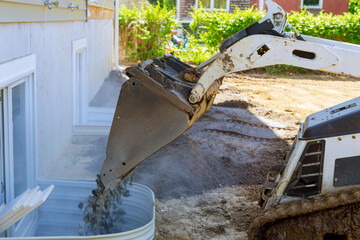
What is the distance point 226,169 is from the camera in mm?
7543

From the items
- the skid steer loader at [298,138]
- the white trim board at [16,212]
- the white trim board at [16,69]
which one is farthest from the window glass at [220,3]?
the white trim board at [16,212]

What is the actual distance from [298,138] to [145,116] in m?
Result: 1.32

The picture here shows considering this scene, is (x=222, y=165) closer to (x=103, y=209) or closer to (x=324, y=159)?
(x=103, y=209)

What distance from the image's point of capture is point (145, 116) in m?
4.43

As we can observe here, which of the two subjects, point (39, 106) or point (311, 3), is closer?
point (39, 106)

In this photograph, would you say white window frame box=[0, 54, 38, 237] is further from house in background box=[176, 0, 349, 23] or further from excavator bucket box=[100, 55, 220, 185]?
house in background box=[176, 0, 349, 23]

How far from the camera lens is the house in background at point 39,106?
14.9ft

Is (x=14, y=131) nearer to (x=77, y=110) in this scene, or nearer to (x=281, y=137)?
(x=77, y=110)

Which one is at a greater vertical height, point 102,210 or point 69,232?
point 102,210

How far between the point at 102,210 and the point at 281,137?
17.6 feet

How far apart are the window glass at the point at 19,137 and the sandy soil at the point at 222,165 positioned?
1501 millimetres

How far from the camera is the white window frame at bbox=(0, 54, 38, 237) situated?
14.7 ft

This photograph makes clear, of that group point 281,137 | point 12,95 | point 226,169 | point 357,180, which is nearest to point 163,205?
point 226,169

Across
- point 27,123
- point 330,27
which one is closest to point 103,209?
point 27,123
